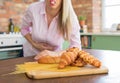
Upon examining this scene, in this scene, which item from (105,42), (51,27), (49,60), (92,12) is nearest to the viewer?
(49,60)

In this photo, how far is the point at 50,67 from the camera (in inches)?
43.9

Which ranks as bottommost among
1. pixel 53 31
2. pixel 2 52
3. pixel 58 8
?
pixel 2 52

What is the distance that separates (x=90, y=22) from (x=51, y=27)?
9.57 feet

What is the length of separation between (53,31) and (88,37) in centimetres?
263

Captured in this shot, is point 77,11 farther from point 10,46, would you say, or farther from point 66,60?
point 66,60

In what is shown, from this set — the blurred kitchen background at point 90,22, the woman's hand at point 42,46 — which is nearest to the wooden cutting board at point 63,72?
the woman's hand at point 42,46

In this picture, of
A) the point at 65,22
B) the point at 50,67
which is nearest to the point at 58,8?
the point at 65,22

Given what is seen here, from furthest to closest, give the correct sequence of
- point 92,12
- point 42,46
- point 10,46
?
point 92,12
point 10,46
point 42,46

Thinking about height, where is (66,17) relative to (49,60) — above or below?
above

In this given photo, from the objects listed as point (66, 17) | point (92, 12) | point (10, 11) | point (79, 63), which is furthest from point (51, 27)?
point (92, 12)

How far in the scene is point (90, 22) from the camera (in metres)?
4.54

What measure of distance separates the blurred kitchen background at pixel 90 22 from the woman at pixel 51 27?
1865mm

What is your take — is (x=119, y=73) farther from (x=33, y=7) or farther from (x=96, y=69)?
(x=33, y=7)

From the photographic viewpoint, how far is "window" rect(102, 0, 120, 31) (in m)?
4.43
